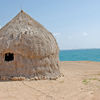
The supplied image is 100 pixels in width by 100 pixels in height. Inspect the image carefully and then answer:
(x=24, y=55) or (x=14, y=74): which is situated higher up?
(x=24, y=55)

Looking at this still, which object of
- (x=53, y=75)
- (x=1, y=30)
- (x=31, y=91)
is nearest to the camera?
(x=31, y=91)

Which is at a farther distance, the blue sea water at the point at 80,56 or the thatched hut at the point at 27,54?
the blue sea water at the point at 80,56

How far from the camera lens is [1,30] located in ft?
A: 30.0

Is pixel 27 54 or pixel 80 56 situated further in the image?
pixel 80 56

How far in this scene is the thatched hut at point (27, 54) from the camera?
784 centimetres

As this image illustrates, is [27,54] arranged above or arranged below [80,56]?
above

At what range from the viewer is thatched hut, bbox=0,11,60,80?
25.7 feet

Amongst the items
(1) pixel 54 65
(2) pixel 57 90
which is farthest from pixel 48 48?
(2) pixel 57 90

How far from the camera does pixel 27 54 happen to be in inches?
309

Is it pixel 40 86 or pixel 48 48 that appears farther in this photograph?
pixel 48 48

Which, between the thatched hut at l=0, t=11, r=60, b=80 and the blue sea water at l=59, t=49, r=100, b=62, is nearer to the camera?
the thatched hut at l=0, t=11, r=60, b=80

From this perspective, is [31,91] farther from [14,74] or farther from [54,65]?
[54,65]

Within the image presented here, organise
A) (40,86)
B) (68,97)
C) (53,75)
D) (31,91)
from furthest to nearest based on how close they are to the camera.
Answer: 1. (53,75)
2. (40,86)
3. (31,91)
4. (68,97)

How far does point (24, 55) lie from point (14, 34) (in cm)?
132
